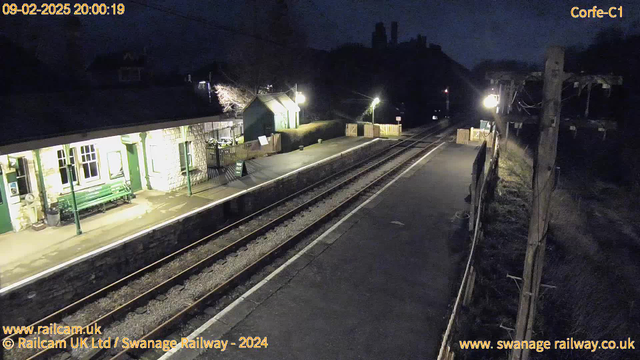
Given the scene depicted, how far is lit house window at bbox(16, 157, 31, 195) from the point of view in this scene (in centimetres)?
1202

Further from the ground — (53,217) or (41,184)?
(41,184)

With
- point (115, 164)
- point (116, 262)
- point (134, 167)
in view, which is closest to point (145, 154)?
point (134, 167)

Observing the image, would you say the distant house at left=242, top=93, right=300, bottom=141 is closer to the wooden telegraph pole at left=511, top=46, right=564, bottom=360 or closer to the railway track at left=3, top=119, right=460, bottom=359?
the railway track at left=3, top=119, right=460, bottom=359

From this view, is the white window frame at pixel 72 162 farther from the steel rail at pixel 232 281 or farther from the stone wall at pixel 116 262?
the steel rail at pixel 232 281

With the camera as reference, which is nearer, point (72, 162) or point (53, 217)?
point (53, 217)

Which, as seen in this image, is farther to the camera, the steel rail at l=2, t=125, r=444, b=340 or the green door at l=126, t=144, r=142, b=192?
the green door at l=126, t=144, r=142, b=192

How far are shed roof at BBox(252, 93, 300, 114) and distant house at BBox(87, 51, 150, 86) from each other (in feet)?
39.3

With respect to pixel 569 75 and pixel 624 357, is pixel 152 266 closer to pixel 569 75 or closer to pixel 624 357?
pixel 569 75

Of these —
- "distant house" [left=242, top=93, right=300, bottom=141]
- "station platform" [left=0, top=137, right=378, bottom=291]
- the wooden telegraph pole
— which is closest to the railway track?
"station platform" [left=0, top=137, right=378, bottom=291]

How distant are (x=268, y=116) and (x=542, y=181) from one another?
78.1ft

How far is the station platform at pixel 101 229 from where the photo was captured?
396 inches

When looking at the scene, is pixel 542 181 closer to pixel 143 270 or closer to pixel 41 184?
pixel 143 270

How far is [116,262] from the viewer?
10.4 meters

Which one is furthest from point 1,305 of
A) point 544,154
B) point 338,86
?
point 338,86
